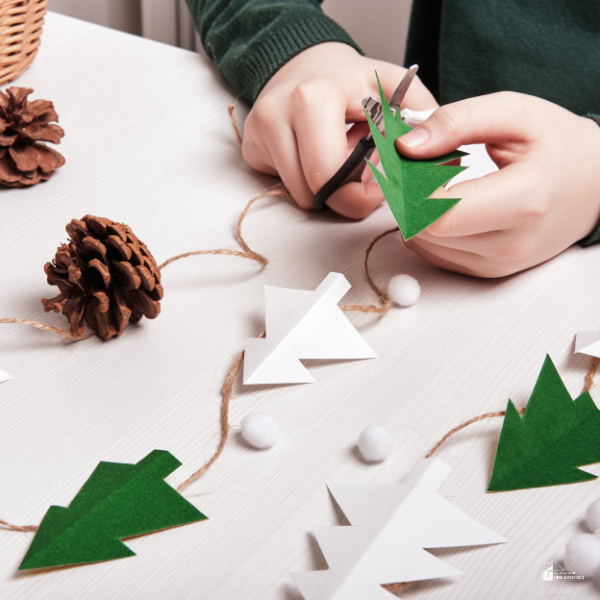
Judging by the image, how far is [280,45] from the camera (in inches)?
27.2

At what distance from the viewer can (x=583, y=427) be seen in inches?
15.5

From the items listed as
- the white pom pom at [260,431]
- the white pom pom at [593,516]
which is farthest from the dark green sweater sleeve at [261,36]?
the white pom pom at [593,516]

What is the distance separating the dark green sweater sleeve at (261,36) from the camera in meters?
0.69

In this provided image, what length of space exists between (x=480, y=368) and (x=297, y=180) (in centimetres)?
25

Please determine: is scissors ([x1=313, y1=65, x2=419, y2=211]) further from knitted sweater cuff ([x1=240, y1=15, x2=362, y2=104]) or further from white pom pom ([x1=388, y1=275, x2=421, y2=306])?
knitted sweater cuff ([x1=240, y1=15, x2=362, y2=104])

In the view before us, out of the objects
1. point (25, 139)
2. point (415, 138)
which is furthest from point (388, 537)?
point (25, 139)

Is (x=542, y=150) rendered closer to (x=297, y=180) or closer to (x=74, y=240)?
(x=297, y=180)

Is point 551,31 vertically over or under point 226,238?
over

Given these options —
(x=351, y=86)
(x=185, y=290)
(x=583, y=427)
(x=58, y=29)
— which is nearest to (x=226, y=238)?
(x=185, y=290)

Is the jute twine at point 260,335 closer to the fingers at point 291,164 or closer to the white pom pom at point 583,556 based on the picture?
the fingers at point 291,164

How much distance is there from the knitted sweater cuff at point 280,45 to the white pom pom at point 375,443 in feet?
1.53

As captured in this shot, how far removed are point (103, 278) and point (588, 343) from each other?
14.6 inches

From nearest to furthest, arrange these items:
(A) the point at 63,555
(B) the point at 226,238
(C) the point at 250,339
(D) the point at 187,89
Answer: (A) the point at 63,555 → (C) the point at 250,339 → (B) the point at 226,238 → (D) the point at 187,89

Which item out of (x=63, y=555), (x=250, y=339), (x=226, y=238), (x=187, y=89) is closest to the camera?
(x=63, y=555)
